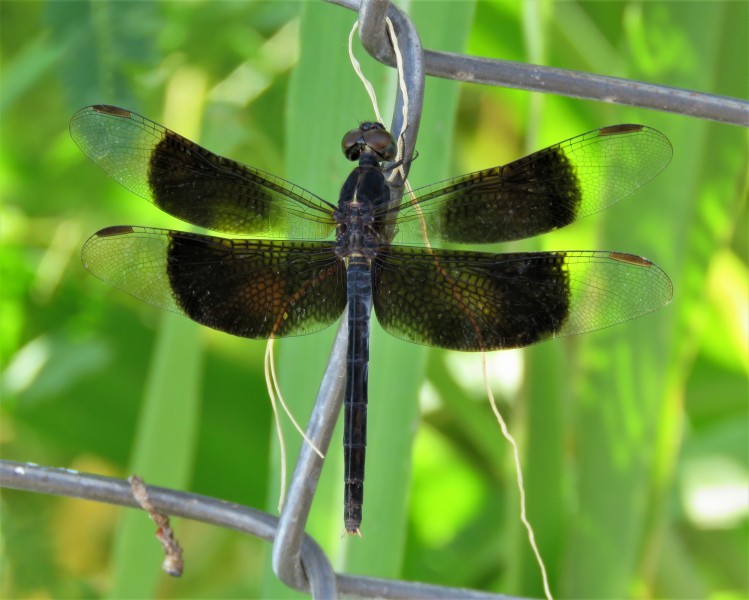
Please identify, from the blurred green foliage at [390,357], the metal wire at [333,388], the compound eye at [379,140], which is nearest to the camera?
the metal wire at [333,388]

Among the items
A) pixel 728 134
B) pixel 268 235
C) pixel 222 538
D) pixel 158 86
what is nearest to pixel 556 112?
pixel 728 134

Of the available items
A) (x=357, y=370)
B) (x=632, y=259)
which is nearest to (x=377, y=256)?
(x=357, y=370)

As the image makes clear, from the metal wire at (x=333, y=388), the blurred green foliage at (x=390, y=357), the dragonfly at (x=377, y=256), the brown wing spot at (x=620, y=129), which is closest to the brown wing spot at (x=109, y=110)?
the dragonfly at (x=377, y=256)

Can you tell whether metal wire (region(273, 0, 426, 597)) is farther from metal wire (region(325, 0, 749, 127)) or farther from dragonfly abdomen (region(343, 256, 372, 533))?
dragonfly abdomen (region(343, 256, 372, 533))

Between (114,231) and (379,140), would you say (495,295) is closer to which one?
(379,140)

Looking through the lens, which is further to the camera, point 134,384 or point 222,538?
point 222,538

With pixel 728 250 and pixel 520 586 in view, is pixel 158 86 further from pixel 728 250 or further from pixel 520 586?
pixel 728 250

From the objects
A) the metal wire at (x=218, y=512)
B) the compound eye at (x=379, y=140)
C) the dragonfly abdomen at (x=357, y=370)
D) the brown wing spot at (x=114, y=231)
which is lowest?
the metal wire at (x=218, y=512)

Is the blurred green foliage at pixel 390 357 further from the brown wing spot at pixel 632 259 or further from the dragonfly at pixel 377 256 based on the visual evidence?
the brown wing spot at pixel 632 259
